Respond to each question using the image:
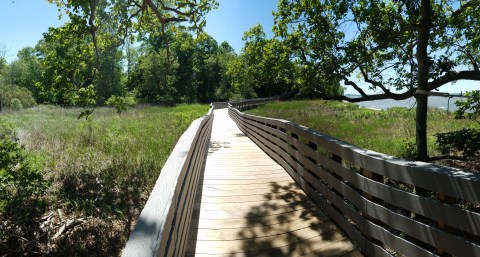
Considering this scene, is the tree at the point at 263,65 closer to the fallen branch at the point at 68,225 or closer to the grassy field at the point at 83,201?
the grassy field at the point at 83,201

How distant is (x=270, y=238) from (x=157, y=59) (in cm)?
5813

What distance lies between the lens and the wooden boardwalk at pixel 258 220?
11.9 feet

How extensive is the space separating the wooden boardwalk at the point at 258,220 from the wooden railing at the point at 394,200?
0.25m

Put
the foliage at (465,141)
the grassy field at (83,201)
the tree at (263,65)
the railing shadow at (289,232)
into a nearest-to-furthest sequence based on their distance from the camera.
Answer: the railing shadow at (289,232) → the grassy field at (83,201) → the foliage at (465,141) → the tree at (263,65)

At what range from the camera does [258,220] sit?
439 cm

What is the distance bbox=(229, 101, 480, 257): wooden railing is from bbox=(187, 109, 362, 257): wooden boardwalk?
254mm

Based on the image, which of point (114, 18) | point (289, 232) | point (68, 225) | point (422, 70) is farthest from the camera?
point (114, 18)

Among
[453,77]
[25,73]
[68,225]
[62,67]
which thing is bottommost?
[68,225]

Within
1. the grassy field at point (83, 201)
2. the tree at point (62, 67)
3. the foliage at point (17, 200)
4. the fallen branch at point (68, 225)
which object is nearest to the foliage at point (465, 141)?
the grassy field at point (83, 201)

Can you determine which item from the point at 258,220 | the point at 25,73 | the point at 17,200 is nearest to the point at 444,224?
the point at 258,220

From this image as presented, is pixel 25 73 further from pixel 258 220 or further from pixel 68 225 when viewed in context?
pixel 258 220

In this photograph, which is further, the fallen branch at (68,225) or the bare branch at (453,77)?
the bare branch at (453,77)

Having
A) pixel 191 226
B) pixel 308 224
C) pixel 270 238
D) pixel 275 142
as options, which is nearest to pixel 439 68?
pixel 275 142

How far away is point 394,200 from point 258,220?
199cm
